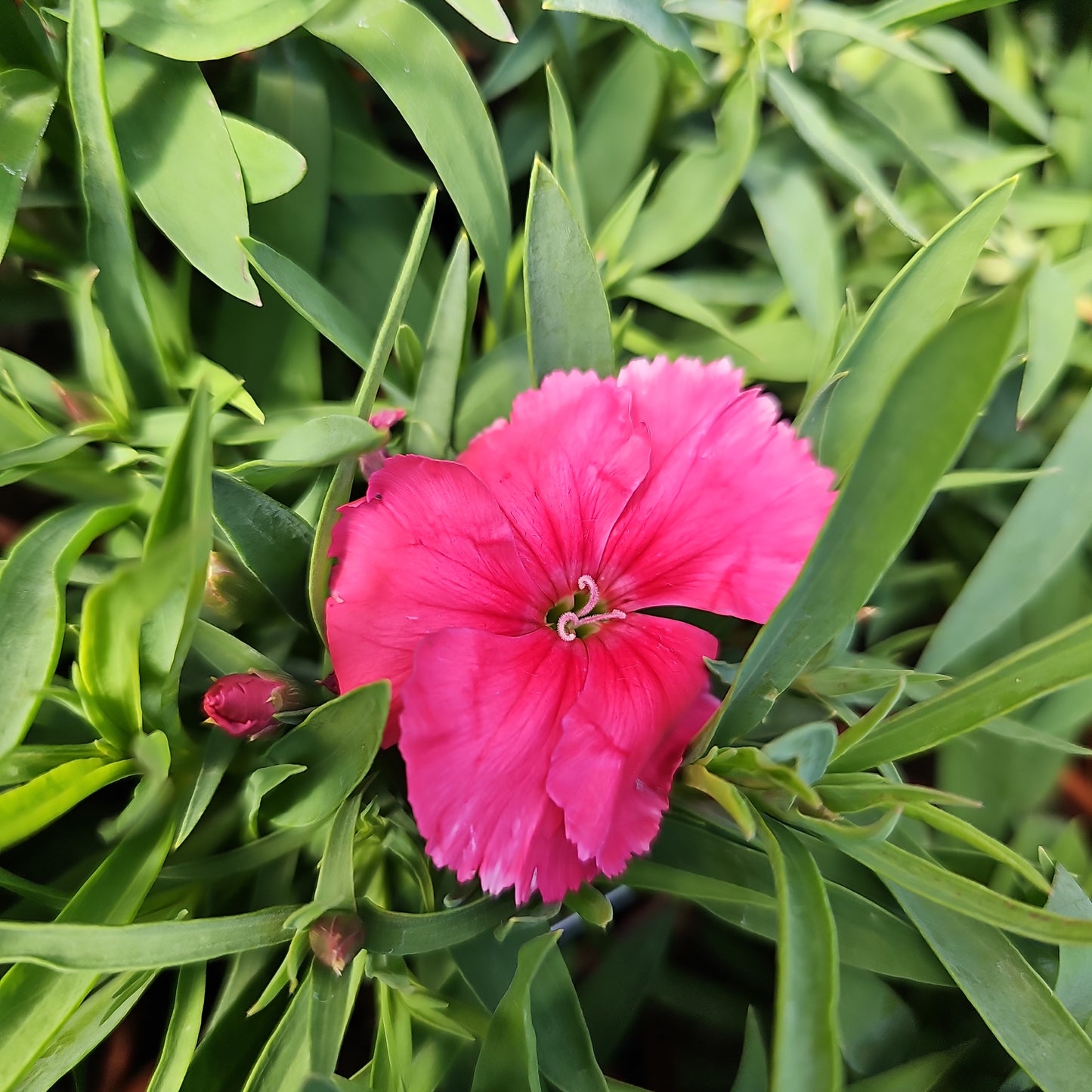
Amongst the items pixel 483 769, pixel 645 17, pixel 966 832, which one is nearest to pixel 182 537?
pixel 483 769

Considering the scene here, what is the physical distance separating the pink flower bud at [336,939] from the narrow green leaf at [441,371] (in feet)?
0.95

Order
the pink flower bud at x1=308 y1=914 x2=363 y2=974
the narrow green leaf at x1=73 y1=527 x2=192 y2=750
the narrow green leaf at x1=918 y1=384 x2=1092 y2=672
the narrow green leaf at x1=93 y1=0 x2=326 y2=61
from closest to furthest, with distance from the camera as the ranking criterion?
1. the narrow green leaf at x1=73 y1=527 x2=192 y2=750
2. the pink flower bud at x1=308 y1=914 x2=363 y2=974
3. the narrow green leaf at x1=93 y1=0 x2=326 y2=61
4. the narrow green leaf at x1=918 y1=384 x2=1092 y2=672

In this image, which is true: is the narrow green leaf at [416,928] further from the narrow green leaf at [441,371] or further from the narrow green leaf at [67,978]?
the narrow green leaf at [441,371]

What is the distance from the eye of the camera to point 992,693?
436mm

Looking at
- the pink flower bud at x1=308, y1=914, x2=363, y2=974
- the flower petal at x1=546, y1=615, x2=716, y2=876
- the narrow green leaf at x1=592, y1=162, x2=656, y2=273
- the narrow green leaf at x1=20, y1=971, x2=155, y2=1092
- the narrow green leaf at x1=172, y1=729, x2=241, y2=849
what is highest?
the narrow green leaf at x1=592, y1=162, x2=656, y2=273

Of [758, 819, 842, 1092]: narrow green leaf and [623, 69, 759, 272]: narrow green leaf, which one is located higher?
[623, 69, 759, 272]: narrow green leaf

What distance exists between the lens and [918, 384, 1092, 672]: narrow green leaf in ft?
2.11

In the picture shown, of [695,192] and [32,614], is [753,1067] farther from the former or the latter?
[695,192]

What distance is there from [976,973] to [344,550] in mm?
447

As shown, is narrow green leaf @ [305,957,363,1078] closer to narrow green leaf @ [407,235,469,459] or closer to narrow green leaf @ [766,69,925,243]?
narrow green leaf @ [407,235,469,459]

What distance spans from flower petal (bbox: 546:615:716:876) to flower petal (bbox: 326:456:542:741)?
0.09 m

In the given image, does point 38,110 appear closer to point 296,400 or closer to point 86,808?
point 296,400

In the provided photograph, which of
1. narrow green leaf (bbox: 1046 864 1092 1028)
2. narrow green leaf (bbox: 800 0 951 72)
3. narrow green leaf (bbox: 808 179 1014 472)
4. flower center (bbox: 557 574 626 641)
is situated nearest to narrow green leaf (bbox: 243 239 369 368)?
flower center (bbox: 557 574 626 641)

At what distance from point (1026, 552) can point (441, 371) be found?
0.47 metres
